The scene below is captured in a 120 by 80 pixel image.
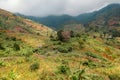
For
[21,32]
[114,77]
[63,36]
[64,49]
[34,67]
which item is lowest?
[114,77]

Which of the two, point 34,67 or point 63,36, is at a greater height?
point 63,36

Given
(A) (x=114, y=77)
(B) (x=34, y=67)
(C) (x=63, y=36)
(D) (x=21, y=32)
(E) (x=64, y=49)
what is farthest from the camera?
(D) (x=21, y=32)

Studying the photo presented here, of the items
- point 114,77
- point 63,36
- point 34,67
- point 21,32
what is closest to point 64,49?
point 63,36

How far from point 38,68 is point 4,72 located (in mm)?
3405

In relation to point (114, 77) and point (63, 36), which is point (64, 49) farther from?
point (114, 77)

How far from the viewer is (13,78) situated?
2269 centimetres

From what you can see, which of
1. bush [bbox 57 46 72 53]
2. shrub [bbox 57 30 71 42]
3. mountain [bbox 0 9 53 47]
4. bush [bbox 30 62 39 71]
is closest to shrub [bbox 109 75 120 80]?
bush [bbox 30 62 39 71]

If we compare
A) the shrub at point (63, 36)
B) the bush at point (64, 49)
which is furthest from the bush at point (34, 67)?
the shrub at point (63, 36)

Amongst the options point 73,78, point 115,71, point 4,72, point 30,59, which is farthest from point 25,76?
point 115,71

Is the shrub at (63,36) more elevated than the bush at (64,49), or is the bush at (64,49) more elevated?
the shrub at (63,36)

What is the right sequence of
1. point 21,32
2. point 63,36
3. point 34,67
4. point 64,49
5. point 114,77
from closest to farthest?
point 34,67 → point 114,77 → point 64,49 → point 63,36 → point 21,32

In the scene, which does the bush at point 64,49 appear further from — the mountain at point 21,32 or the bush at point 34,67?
the mountain at point 21,32

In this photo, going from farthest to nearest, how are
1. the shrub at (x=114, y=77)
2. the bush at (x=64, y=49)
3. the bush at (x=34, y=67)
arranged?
the bush at (x=64, y=49) → the shrub at (x=114, y=77) → the bush at (x=34, y=67)

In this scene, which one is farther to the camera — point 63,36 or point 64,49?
point 63,36
